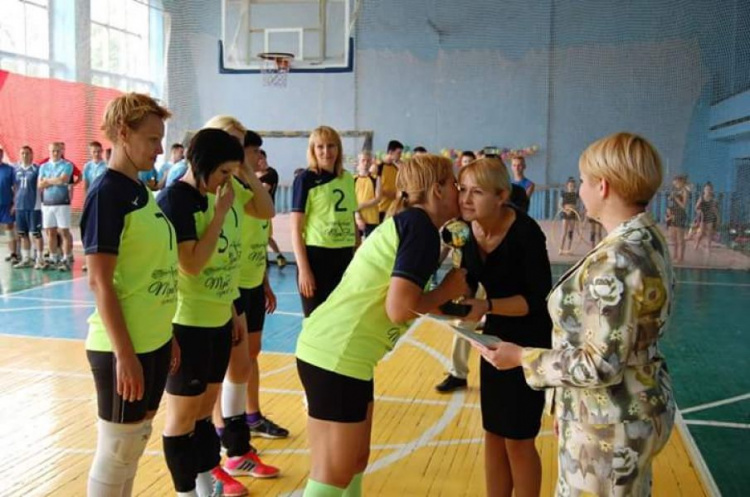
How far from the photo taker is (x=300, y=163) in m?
17.5

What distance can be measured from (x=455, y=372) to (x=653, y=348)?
3.69 metres

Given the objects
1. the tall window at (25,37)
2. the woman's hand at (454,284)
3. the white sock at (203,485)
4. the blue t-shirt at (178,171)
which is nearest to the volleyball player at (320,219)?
the blue t-shirt at (178,171)

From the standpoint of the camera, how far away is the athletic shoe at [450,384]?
18.1 feet

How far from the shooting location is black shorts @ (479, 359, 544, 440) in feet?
9.62

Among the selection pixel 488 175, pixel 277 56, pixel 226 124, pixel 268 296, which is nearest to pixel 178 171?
pixel 268 296

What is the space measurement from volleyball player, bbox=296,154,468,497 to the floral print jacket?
0.52 meters

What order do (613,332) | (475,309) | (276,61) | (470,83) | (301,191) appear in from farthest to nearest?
(470,83) < (276,61) < (301,191) < (475,309) < (613,332)

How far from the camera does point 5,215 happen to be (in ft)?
41.1

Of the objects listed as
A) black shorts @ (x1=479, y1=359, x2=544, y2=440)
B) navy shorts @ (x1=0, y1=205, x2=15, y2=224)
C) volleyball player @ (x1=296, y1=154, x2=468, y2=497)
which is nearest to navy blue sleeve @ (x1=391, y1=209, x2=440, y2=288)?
volleyball player @ (x1=296, y1=154, x2=468, y2=497)

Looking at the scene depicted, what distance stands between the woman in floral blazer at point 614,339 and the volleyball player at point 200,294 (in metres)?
1.59

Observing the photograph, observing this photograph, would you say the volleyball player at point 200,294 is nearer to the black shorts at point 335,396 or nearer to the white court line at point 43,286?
the black shorts at point 335,396

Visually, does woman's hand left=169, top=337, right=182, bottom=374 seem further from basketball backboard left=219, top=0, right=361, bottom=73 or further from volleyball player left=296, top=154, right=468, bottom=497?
basketball backboard left=219, top=0, right=361, bottom=73

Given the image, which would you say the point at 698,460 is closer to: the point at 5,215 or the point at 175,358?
the point at 175,358

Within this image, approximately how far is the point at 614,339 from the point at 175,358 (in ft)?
6.13
